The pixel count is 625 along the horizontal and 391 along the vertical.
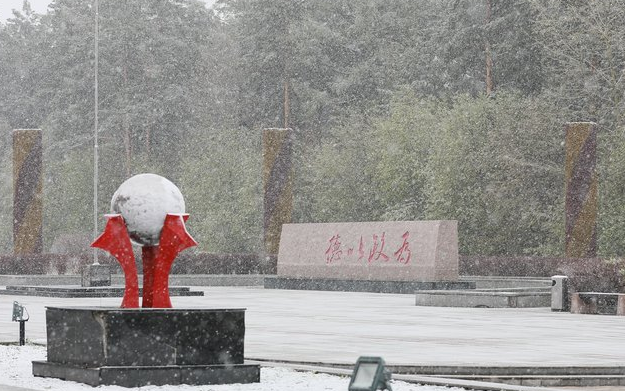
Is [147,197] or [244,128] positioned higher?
[244,128]

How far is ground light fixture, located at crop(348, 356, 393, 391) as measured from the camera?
377 inches

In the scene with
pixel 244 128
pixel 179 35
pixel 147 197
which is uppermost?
pixel 179 35

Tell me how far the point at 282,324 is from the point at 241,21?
58.4 meters

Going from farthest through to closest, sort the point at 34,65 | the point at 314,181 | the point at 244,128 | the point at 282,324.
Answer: the point at 34,65, the point at 244,128, the point at 314,181, the point at 282,324

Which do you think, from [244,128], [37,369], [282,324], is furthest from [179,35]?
[37,369]

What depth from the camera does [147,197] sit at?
15.4 meters

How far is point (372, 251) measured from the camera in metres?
41.3

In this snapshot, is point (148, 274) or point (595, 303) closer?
point (148, 274)

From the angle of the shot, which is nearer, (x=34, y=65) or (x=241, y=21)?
(x=241, y=21)

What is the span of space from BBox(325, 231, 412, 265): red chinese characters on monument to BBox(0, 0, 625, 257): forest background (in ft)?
26.6

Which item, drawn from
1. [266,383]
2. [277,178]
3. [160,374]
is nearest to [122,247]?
[160,374]

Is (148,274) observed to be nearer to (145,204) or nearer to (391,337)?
(145,204)

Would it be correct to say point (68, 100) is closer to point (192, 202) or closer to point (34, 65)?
point (34, 65)

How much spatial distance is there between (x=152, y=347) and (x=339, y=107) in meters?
59.7
